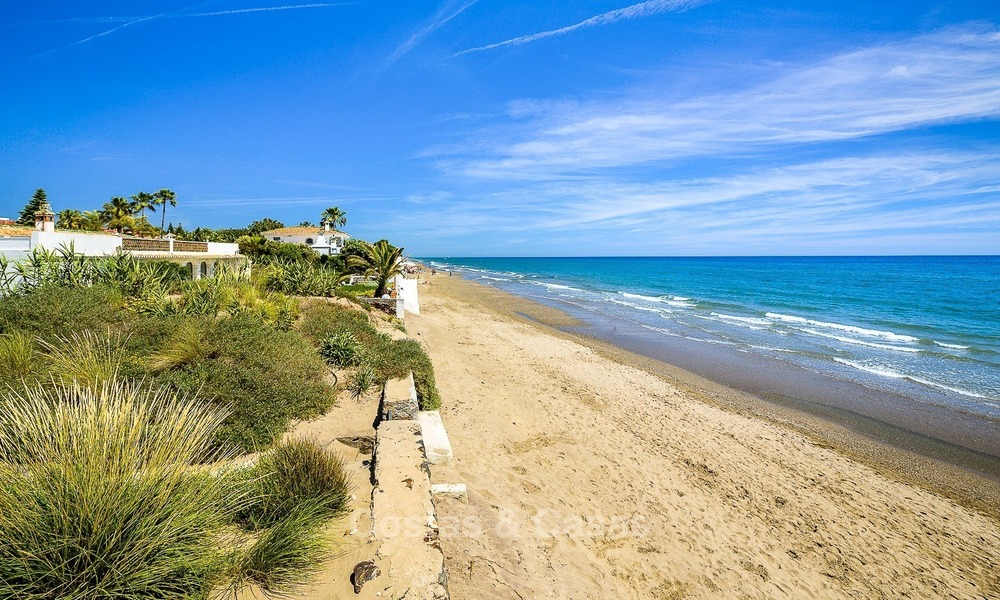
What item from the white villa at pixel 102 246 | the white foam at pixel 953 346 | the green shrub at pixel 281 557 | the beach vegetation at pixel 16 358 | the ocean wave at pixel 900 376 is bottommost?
the ocean wave at pixel 900 376

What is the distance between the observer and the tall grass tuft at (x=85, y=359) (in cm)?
586

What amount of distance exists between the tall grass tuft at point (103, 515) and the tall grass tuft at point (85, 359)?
244cm

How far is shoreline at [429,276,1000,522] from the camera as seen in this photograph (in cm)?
837

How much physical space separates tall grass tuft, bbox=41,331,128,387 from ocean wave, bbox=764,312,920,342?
3039 centimetres

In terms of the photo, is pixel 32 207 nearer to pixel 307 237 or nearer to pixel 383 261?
pixel 307 237

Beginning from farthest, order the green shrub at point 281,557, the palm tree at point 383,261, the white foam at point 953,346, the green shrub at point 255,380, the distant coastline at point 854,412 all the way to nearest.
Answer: the palm tree at point 383,261 < the white foam at point 953,346 < the distant coastline at point 854,412 < the green shrub at point 255,380 < the green shrub at point 281,557

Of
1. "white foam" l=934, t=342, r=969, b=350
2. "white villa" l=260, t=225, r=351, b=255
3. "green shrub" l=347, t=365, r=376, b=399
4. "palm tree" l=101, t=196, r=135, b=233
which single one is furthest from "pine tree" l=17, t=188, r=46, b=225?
"white foam" l=934, t=342, r=969, b=350

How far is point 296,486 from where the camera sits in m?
4.47

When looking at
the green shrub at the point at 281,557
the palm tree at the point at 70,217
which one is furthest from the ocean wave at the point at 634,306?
the palm tree at the point at 70,217

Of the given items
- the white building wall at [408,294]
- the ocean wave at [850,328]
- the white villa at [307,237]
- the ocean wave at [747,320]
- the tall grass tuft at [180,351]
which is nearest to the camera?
the tall grass tuft at [180,351]

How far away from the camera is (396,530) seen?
4.01 metres

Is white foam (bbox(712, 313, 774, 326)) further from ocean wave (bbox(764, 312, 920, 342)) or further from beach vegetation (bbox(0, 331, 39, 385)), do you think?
beach vegetation (bbox(0, 331, 39, 385))

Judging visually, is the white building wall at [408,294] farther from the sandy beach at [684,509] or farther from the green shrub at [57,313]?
the green shrub at [57,313]

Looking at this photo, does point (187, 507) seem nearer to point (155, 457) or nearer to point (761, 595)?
point (155, 457)
